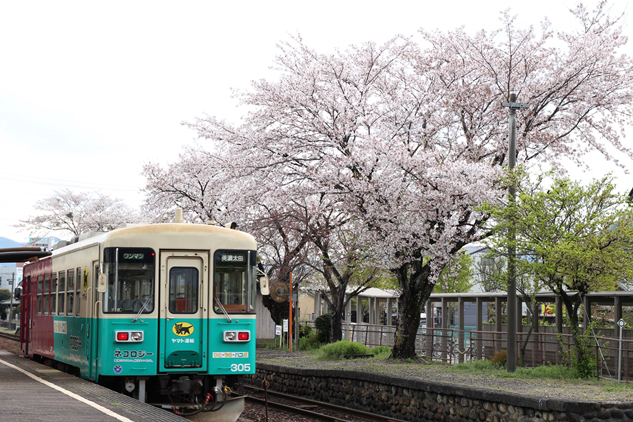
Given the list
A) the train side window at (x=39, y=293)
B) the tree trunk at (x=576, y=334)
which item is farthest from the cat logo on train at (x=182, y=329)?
the tree trunk at (x=576, y=334)

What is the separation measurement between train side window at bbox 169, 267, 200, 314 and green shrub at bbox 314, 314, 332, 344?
56.5 feet

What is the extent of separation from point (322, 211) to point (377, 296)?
1097 cm

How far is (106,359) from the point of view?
35.2 feet

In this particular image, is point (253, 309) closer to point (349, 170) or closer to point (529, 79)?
point (349, 170)

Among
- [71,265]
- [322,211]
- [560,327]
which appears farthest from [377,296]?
[71,265]

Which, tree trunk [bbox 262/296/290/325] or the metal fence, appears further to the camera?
tree trunk [bbox 262/296/290/325]

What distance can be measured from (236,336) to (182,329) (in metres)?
0.78

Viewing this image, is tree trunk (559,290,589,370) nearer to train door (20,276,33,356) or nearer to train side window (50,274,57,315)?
train side window (50,274,57,315)

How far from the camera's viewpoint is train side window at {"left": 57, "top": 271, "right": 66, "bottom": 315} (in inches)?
529

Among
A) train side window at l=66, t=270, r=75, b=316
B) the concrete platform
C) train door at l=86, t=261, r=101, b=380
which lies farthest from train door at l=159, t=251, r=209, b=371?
train side window at l=66, t=270, r=75, b=316

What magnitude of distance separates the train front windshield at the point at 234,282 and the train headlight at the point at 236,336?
30 centimetres

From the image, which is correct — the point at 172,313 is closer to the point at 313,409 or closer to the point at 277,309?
the point at 313,409

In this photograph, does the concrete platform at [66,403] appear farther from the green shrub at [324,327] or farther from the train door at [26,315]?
the green shrub at [324,327]

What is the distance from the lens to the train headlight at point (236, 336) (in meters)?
11.2
